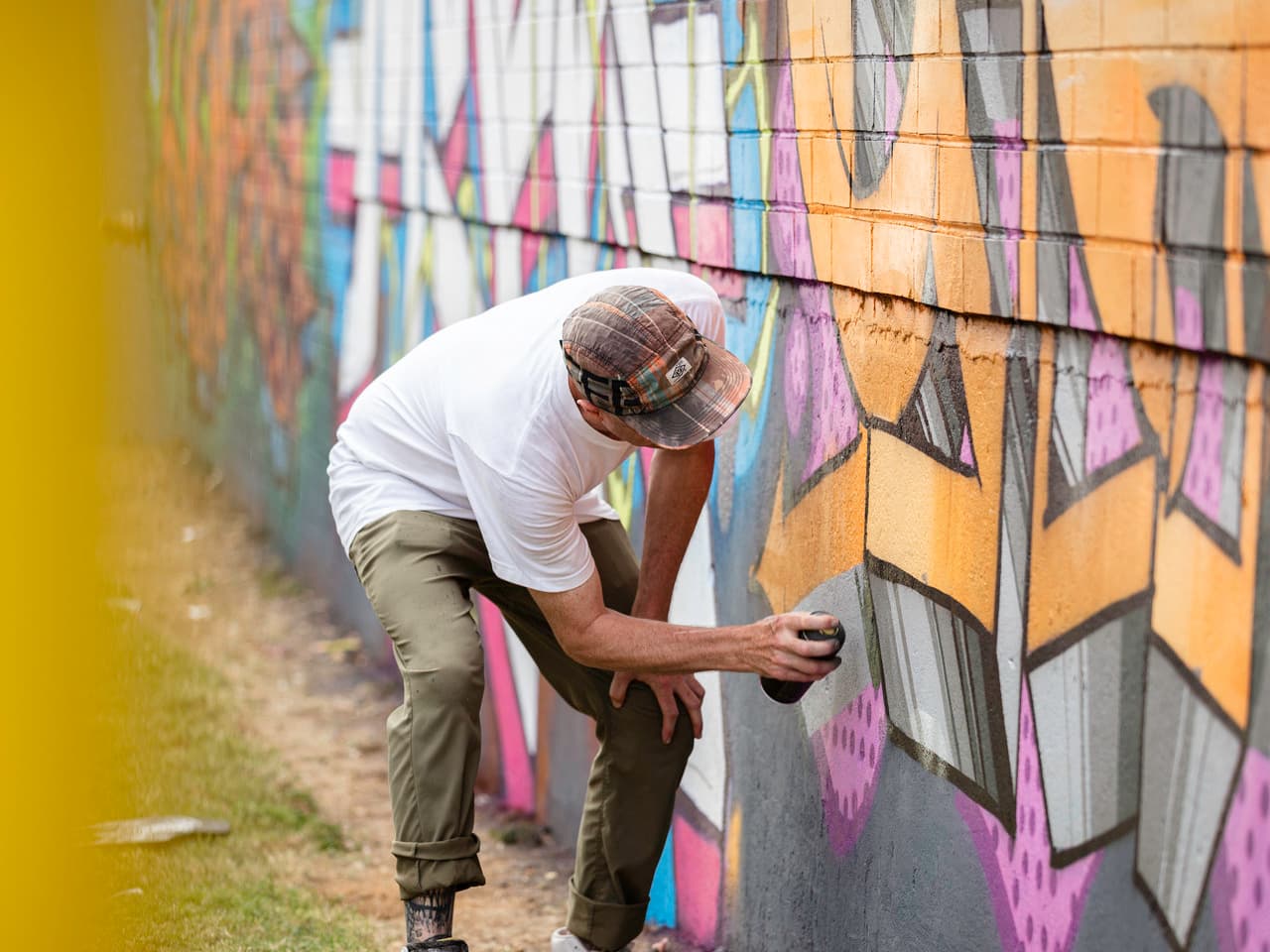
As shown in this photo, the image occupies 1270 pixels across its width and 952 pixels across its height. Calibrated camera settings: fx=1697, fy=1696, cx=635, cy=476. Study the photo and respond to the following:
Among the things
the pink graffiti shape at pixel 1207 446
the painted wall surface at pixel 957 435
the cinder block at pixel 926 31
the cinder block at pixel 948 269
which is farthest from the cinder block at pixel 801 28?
the pink graffiti shape at pixel 1207 446

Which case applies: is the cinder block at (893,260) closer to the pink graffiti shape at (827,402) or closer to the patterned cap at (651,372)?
the pink graffiti shape at (827,402)

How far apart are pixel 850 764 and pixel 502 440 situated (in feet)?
3.41

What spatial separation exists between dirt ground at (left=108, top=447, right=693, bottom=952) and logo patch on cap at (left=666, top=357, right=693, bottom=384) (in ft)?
3.53

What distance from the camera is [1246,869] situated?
2.47 m

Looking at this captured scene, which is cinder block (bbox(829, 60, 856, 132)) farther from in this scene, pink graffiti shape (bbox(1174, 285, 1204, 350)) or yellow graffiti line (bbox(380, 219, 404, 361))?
yellow graffiti line (bbox(380, 219, 404, 361))

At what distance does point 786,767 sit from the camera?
4.04 m

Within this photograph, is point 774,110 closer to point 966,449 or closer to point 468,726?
point 966,449

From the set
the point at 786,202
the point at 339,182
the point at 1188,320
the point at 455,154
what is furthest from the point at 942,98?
the point at 339,182

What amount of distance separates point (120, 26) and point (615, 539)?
7.40 ft

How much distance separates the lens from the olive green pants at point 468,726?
3781mm

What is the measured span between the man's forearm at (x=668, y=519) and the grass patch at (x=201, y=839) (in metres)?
1.41

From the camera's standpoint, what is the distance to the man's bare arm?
3.26m

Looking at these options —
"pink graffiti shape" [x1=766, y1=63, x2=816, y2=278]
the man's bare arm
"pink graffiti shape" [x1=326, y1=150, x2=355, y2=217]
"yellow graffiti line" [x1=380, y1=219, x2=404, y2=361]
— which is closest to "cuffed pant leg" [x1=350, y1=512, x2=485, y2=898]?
the man's bare arm

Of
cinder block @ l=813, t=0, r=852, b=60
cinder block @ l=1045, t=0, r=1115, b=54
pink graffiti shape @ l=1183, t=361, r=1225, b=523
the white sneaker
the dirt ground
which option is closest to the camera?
pink graffiti shape @ l=1183, t=361, r=1225, b=523
